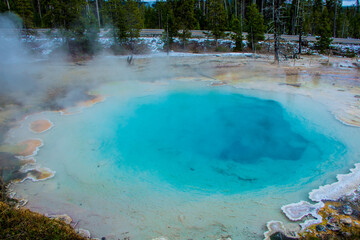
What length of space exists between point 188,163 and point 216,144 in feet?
3.99

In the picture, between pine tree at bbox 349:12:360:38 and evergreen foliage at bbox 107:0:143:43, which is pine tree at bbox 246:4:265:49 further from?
pine tree at bbox 349:12:360:38

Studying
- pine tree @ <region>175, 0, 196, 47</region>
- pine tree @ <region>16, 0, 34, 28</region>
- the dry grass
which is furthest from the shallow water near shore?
pine tree @ <region>16, 0, 34, 28</region>

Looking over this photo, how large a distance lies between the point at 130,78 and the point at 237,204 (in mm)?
10212

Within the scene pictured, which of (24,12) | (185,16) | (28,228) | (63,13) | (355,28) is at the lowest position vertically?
(28,228)

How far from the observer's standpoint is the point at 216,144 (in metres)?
6.92

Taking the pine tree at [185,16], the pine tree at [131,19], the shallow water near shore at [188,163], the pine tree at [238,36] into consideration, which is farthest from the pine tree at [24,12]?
the pine tree at [238,36]

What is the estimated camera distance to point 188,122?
8367 mm

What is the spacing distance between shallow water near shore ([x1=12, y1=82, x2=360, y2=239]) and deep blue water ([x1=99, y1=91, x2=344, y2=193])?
22 mm

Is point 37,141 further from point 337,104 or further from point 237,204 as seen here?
point 337,104

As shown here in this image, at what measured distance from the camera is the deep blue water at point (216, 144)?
17.7 feet

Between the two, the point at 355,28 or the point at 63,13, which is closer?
the point at 63,13

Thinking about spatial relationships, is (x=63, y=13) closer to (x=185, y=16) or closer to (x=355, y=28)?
(x=185, y=16)

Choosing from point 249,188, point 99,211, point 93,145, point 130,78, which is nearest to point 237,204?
point 249,188

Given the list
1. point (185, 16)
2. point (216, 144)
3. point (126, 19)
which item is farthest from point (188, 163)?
point (185, 16)
